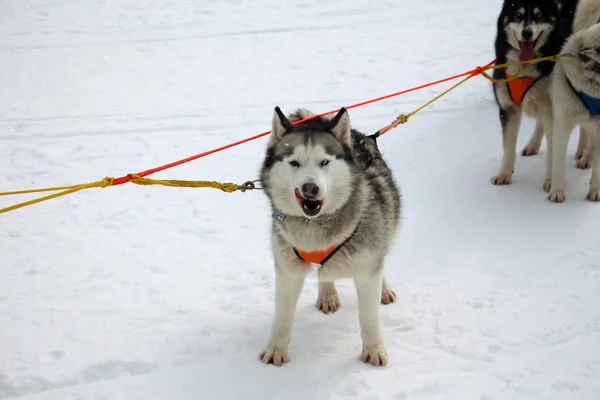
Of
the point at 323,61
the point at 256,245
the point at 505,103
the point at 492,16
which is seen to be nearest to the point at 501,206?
the point at 505,103

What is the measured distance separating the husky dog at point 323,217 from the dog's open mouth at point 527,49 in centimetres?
223

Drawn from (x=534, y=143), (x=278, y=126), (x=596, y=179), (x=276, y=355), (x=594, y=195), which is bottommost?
(x=276, y=355)

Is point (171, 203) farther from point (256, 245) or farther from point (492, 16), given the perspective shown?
point (492, 16)

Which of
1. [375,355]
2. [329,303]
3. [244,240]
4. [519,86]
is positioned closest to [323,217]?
[375,355]

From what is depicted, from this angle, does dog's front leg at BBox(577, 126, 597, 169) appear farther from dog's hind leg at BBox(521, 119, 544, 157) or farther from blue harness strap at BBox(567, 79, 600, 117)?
blue harness strap at BBox(567, 79, 600, 117)

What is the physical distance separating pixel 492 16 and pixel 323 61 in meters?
3.19

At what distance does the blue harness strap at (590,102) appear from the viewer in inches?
181

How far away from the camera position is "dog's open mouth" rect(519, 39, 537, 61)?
4.83 metres

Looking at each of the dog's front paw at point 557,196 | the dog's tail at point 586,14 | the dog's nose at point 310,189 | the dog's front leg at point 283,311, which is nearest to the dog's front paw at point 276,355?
the dog's front leg at point 283,311

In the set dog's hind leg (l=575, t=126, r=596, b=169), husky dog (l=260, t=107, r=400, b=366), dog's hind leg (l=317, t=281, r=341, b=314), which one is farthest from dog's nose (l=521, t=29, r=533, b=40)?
dog's hind leg (l=317, t=281, r=341, b=314)

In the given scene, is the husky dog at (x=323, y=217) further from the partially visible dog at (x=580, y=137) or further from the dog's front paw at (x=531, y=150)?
the dog's front paw at (x=531, y=150)

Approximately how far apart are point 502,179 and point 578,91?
1.01 m

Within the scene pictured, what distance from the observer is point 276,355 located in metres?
3.29

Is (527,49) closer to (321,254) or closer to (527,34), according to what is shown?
(527,34)
